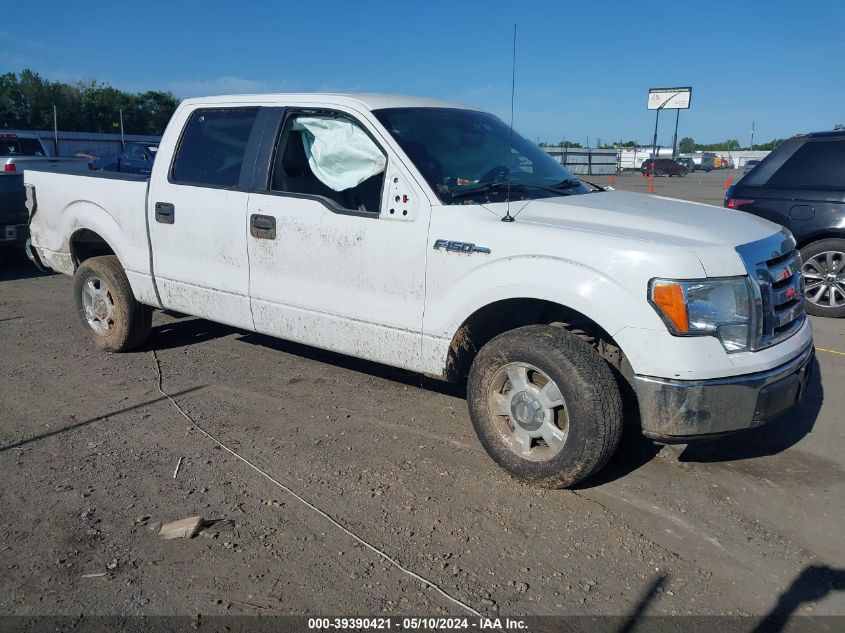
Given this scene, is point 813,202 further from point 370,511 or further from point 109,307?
point 109,307

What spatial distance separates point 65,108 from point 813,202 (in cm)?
5216

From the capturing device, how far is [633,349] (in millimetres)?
3365

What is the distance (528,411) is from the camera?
3768mm

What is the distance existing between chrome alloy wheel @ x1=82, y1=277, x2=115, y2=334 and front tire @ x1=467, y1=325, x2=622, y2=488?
3531 mm

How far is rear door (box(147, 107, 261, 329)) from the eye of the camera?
4.91 m

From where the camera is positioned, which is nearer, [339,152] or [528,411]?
[528,411]

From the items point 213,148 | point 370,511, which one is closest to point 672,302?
point 370,511

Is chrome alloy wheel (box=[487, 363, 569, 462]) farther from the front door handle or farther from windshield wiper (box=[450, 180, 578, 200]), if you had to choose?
the front door handle

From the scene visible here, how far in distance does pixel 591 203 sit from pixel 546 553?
79.6 inches

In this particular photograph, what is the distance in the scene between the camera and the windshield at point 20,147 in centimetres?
1411

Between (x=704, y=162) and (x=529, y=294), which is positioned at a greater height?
(x=704, y=162)

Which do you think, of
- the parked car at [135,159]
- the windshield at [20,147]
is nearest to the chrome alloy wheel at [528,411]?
the parked car at [135,159]

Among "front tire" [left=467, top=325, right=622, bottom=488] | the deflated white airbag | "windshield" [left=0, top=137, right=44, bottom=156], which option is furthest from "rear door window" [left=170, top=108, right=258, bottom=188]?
"windshield" [left=0, top=137, right=44, bottom=156]

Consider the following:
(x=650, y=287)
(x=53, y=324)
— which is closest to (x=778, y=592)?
(x=650, y=287)
